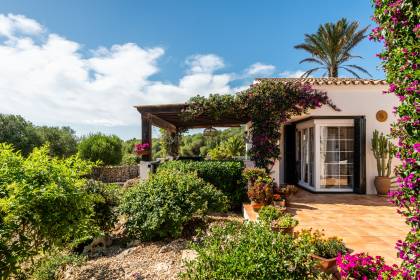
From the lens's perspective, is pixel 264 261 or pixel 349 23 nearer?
pixel 264 261

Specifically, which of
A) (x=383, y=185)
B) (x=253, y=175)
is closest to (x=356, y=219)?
(x=253, y=175)

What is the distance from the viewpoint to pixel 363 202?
7.71 meters

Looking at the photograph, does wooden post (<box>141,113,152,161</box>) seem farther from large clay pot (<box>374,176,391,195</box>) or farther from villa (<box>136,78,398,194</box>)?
large clay pot (<box>374,176,391,195</box>)

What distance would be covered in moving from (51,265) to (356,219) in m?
6.22

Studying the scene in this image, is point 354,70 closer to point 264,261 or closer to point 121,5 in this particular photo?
point 121,5

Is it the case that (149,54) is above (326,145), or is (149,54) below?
above

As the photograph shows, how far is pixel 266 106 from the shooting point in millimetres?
8688

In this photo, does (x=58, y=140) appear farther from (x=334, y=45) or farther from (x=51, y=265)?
(x=334, y=45)

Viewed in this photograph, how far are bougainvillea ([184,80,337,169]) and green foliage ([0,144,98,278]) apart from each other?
5.99 meters

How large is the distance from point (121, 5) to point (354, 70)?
16277 millimetres

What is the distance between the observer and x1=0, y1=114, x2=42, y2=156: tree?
83.4 ft

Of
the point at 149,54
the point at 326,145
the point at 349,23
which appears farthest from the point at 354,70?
the point at 149,54

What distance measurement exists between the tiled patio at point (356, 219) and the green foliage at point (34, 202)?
167 inches

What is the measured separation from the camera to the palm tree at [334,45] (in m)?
17.4
